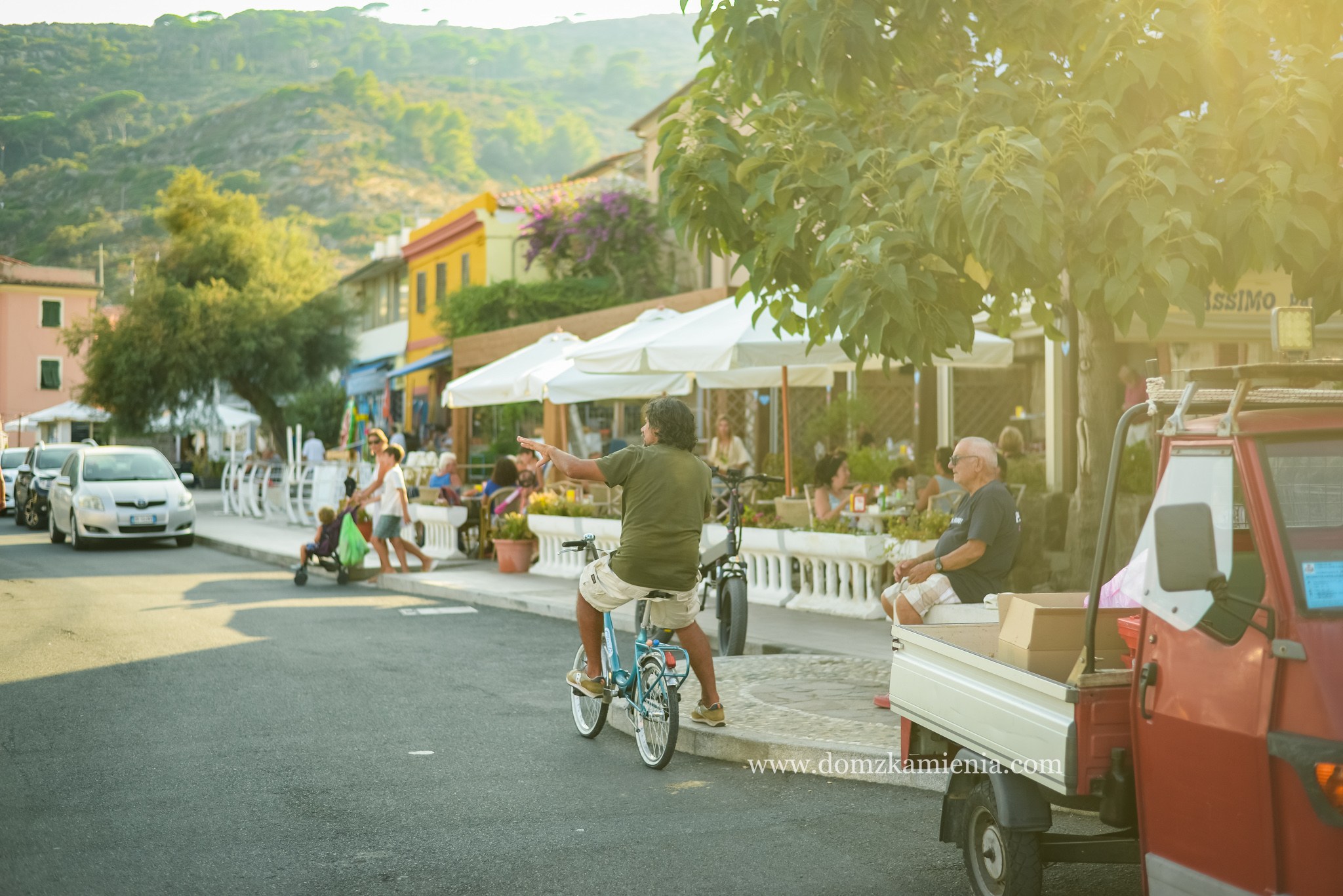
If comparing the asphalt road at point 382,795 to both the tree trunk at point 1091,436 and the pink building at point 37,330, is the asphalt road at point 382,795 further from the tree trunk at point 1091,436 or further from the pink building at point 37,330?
the pink building at point 37,330

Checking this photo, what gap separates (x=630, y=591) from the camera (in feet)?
22.6

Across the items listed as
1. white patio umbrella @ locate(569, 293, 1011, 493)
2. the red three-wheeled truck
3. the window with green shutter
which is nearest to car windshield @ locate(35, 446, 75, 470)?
white patio umbrella @ locate(569, 293, 1011, 493)

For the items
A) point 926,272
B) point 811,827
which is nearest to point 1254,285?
point 926,272

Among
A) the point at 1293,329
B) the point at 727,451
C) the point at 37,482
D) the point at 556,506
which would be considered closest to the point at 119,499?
the point at 37,482

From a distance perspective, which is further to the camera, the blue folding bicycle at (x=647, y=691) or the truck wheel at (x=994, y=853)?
the blue folding bicycle at (x=647, y=691)

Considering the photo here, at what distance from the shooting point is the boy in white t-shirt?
15.8 m

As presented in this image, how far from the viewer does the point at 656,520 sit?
6.84m

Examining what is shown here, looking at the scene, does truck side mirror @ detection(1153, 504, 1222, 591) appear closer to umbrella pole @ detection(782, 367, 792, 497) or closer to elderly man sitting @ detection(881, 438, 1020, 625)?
elderly man sitting @ detection(881, 438, 1020, 625)

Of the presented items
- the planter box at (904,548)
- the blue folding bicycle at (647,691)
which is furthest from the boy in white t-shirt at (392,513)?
the blue folding bicycle at (647,691)

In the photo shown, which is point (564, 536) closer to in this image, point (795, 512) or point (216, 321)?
point (795, 512)

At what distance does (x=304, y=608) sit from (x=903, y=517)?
620 centimetres

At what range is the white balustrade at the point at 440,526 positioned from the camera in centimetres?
1869

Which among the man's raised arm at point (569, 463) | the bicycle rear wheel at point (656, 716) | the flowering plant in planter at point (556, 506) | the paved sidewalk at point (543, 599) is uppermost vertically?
the man's raised arm at point (569, 463)

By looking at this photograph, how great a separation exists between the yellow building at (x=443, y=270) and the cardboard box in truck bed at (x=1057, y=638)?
3023 centimetres
